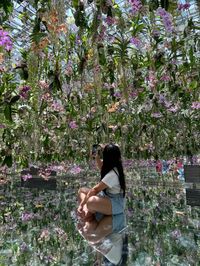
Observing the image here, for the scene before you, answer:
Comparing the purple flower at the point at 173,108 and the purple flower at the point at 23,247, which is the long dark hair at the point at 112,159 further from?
the purple flower at the point at 173,108

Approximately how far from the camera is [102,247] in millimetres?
2500

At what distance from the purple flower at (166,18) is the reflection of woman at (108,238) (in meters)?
1.60

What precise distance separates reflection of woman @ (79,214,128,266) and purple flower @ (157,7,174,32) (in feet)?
5.26

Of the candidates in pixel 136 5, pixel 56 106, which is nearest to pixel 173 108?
pixel 56 106

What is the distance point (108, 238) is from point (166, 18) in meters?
1.77

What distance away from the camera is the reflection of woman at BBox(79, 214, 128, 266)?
2.28 meters

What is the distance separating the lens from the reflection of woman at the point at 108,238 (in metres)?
2.28

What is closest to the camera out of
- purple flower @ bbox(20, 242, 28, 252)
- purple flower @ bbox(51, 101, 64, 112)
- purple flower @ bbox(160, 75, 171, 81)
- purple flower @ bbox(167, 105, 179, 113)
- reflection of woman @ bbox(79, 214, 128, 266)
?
reflection of woman @ bbox(79, 214, 128, 266)

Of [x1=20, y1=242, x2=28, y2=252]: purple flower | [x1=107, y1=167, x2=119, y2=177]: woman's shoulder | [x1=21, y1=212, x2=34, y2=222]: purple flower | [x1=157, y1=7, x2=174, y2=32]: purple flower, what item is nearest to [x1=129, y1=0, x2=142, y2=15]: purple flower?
[x1=157, y1=7, x2=174, y2=32]: purple flower

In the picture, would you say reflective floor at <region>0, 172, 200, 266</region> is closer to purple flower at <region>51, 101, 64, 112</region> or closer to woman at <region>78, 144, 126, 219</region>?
woman at <region>78, 144, 126, 219</region>

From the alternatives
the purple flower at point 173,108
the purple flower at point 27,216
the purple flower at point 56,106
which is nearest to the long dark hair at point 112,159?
the purple flower at point 27,216

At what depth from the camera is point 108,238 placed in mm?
2666

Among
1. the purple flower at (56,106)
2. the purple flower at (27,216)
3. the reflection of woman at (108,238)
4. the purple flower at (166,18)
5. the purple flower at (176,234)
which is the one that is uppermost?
the purple flower at (166,18)

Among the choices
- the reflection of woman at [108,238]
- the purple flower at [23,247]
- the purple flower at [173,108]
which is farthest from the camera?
the purple flower at [173,108]
